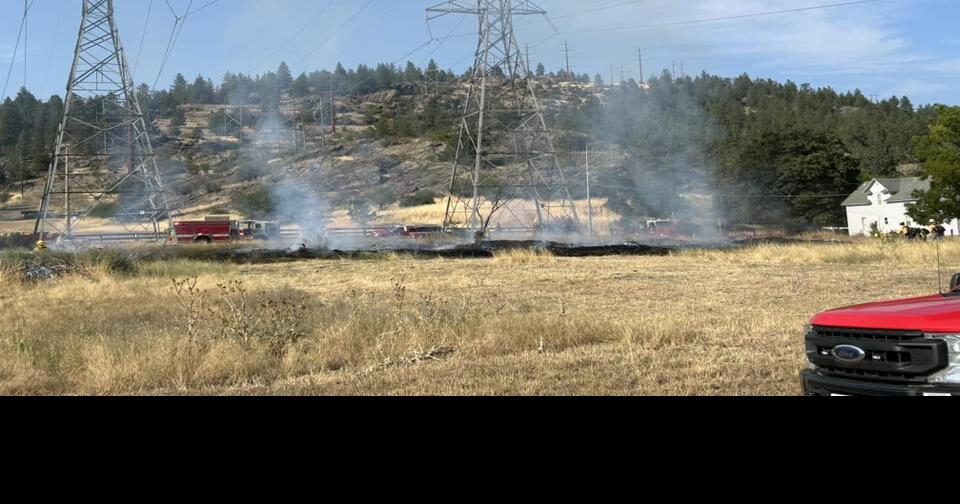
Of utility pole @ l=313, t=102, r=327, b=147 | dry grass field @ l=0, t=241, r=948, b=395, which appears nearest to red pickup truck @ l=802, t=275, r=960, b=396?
dry grass field @ l=0, t=241, r=948, b=395

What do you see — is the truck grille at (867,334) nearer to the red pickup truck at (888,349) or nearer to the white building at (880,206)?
the red pickup truck at (888,349)

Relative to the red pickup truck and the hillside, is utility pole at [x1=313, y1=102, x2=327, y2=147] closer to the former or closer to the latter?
the hillside

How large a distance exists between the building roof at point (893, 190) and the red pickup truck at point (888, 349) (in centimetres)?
5117

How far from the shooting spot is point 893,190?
197ft

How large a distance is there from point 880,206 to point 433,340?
58298 millimetres

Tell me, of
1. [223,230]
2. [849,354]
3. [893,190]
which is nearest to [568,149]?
[893,190]

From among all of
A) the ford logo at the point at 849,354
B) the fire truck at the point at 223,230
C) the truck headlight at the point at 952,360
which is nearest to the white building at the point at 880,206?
the fire truck at the point at 223,230

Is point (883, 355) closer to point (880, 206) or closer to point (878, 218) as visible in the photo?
point (880, 206)

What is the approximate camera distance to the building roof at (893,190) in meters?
55.4

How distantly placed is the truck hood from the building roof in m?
51.1

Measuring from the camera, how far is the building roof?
5539 centimetres

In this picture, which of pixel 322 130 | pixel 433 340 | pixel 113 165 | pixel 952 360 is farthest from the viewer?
pixel 322 130
